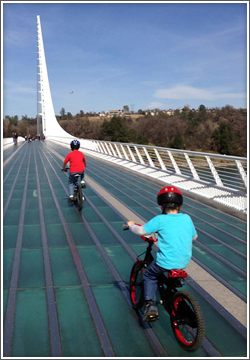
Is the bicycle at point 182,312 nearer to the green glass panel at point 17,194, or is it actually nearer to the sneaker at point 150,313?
the sneaker at point 150,313

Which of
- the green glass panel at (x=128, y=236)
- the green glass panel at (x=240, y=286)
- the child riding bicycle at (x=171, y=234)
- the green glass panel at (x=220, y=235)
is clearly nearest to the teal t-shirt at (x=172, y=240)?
the child riding bicycle at (x=171, y=234)

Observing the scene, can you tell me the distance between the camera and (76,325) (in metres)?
3.68

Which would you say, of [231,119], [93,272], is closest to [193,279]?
[93,272]

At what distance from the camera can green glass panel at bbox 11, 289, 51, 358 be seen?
128 inches

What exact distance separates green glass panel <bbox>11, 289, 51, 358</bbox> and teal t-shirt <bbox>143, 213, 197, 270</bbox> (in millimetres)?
1186

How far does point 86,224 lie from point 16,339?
4.10m

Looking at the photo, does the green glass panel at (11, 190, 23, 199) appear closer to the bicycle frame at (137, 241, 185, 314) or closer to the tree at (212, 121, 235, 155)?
the bicycle frame at (137, 241, 185, 314)

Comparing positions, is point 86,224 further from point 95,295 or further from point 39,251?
point 95,295

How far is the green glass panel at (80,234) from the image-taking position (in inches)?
247

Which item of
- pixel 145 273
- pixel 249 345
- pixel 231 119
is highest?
pixel 231 119

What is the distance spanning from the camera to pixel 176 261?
325 cm

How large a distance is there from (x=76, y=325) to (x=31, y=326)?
400 millimetres

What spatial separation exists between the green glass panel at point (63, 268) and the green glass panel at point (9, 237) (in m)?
0.68

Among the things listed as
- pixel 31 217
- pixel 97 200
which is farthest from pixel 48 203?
pixel 31 217
